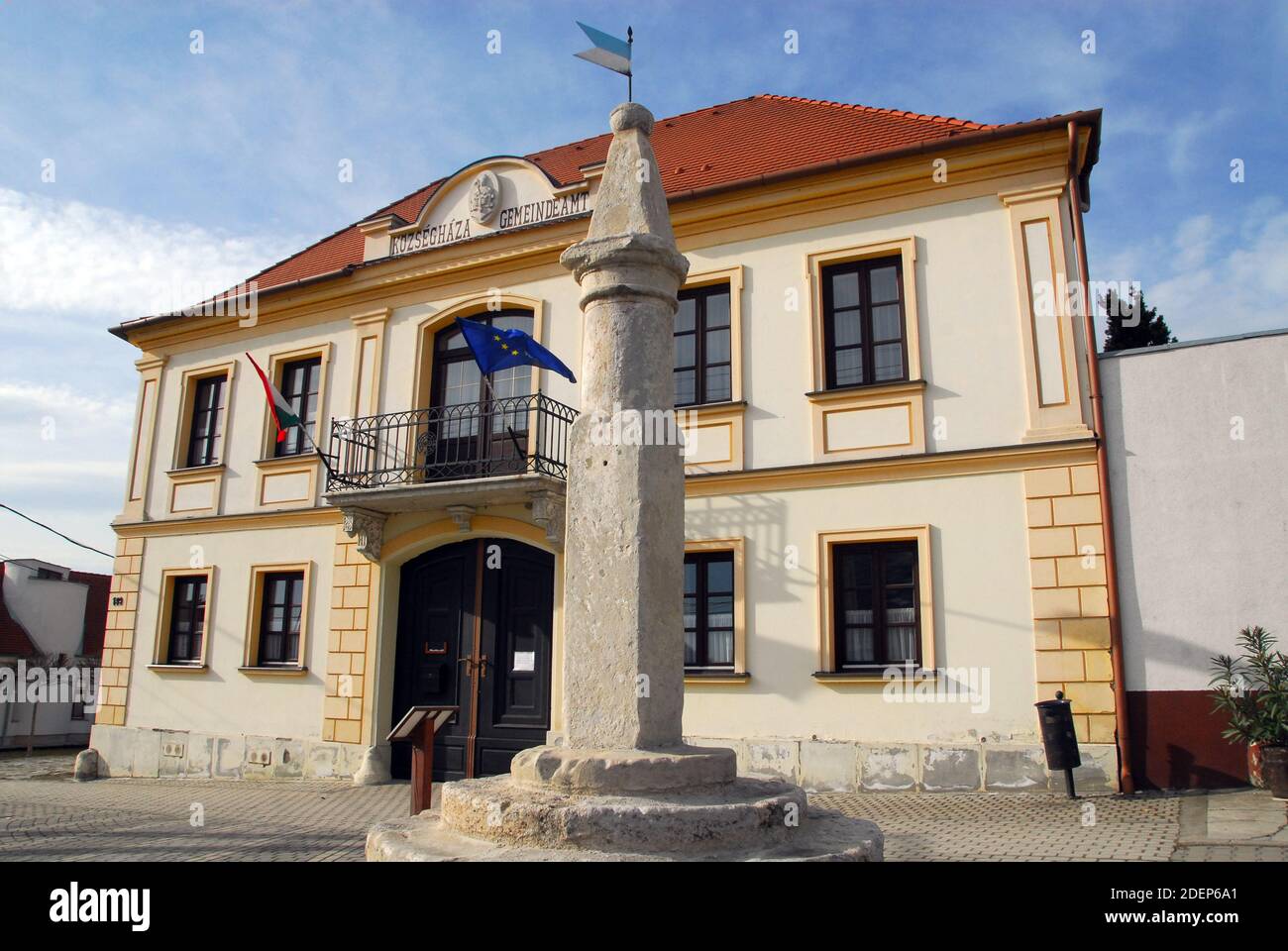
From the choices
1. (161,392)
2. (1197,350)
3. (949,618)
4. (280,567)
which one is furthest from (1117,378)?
(161,392)

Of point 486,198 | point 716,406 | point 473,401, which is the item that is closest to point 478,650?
point 473,401

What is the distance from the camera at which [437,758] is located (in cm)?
1224

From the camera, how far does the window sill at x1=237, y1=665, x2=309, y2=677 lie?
42.6ft

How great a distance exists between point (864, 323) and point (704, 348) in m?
1.98

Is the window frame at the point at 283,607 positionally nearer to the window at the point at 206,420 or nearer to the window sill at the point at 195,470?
the window sill at the point at 195,470

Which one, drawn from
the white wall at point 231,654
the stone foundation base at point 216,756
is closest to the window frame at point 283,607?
the white wall at point 231,654

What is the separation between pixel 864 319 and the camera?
11.0 metres

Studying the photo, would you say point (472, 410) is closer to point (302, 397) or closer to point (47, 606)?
point (302, 397)

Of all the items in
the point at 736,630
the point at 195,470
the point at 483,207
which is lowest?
the point at 736,630

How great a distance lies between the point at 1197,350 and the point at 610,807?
830 cm

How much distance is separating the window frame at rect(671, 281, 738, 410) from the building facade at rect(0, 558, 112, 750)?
15.9 metres

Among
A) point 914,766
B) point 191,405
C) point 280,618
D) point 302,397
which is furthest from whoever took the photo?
point 191,405

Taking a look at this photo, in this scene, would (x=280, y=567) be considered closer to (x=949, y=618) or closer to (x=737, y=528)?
(x=737, y=528)

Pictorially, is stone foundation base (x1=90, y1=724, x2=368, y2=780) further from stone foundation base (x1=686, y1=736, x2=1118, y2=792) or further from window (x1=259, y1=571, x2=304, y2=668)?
stone foundation base (x1=686, y1=736, x2=1118, y2=792)
